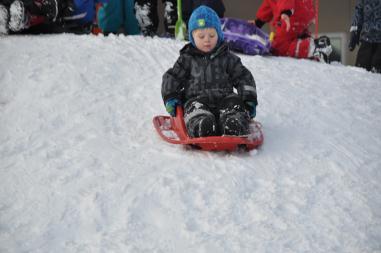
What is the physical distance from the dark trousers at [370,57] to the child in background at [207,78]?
3.22 m

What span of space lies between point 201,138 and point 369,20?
12.7 feet

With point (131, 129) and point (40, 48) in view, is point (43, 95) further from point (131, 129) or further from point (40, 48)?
point (40, 48)

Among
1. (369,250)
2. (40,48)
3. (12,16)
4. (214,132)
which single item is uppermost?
(12,16)

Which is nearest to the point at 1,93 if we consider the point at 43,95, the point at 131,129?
the point at 43,95

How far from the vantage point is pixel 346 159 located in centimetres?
269

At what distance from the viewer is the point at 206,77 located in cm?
294

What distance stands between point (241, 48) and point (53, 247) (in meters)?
→ 3.97

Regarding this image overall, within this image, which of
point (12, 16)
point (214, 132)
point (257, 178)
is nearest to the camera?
point (257, 178)

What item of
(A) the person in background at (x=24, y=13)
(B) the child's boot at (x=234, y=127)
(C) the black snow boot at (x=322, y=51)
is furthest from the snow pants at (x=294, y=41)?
(B) the child's boot at (x=234, y=127)

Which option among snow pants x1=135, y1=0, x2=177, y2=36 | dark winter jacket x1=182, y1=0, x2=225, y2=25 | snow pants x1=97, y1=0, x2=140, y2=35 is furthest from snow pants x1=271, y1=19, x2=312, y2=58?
snow pants x1=97, y1=0, x2=140, y2=35

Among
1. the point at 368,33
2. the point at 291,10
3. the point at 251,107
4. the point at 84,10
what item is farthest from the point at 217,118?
the point at 84,10

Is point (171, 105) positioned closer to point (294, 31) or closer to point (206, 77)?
point (206, 77)

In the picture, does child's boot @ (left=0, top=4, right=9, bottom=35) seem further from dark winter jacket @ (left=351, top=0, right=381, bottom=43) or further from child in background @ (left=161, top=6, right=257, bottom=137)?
dark winter jacket @ (left=351, top=0, right=381, bottom=43)

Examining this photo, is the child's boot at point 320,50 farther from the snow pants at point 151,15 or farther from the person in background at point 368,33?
the snow pants at point 151,15
